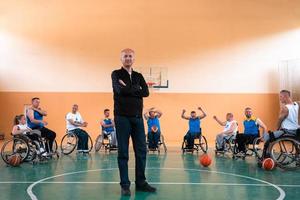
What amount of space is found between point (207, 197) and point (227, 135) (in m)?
4.02

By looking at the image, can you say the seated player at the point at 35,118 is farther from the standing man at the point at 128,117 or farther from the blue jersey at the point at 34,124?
the standing man at the point at 128,117

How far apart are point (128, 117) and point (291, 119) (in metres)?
2.94

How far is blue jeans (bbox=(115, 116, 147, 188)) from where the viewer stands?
389 centimetres

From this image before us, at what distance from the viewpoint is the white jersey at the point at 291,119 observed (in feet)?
19.0

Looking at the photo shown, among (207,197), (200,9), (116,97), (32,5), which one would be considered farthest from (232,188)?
(32,5)

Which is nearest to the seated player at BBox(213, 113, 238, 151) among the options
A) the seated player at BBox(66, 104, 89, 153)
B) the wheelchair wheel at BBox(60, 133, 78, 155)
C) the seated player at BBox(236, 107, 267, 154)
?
the seated player at BBox(236, 107, 267, 154)

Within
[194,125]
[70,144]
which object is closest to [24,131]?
[70,144]

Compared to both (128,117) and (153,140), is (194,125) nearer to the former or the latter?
(153,140)

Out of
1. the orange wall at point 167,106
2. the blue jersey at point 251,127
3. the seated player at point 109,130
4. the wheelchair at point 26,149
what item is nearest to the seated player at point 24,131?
the wheelchair at point 26,149

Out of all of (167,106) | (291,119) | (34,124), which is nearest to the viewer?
(291,119)

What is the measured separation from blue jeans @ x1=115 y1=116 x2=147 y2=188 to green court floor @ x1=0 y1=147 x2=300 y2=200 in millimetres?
187

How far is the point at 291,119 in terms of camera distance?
19.1 feet

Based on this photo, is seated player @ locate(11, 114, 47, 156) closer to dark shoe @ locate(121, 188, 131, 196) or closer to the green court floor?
the green court floor

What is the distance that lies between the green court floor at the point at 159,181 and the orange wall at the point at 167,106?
4527mm
